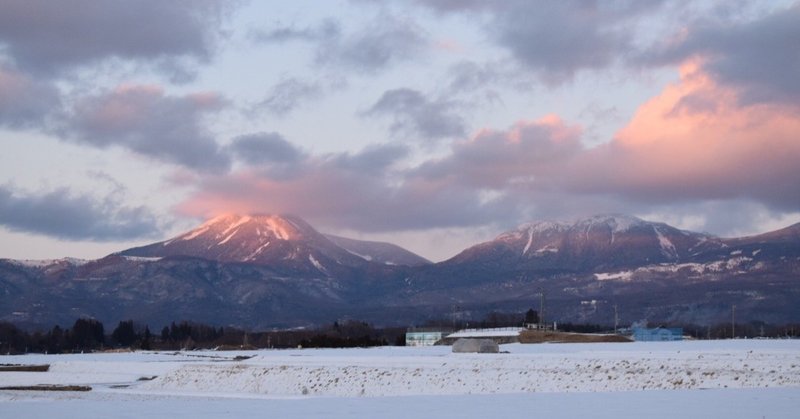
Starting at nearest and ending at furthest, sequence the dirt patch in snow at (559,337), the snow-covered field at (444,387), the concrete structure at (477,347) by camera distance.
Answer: the snow-covered field at (444,387) < the concrete structure at (477,347) < the dirt patch in snow at (559,337)

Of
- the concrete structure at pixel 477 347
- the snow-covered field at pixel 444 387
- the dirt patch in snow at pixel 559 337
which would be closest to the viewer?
the snow-covered field at pixel 444 387

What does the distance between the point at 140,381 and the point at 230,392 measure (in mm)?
19153

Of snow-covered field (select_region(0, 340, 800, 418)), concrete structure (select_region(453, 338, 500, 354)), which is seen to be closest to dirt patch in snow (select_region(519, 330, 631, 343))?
concrete structure (select_region(453, 338, 500, 354))

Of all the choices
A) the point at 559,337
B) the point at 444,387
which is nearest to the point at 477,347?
the point at 444,387

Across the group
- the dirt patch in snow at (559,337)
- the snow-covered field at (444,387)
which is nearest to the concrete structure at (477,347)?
the snow-covered field at (444,387)

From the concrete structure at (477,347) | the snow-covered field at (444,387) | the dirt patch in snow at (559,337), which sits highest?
the dirt patch in snow at (559,337)

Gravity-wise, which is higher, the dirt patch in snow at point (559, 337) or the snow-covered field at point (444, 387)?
the dirt patch in snow at point (559, 337)

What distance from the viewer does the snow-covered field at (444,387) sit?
39562 mm

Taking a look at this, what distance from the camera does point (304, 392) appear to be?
254 ft

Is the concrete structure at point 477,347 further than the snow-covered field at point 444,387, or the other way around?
the concrete structure at point 477,347

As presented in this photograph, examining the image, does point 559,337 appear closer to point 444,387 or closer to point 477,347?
point 477,347

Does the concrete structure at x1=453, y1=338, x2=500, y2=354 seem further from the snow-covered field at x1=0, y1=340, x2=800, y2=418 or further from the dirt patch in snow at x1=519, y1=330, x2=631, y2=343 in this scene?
the dirt patch in snow at x1=519, y1=330, x2=631, y2=343

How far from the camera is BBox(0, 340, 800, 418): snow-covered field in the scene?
39.6 metres

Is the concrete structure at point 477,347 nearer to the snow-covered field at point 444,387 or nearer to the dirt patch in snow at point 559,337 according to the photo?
the snow-covered field at point 444,387
